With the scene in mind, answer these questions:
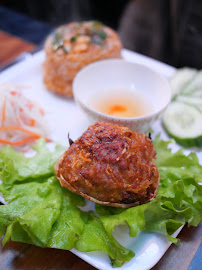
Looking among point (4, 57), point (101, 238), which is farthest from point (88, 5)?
point (101, 238)

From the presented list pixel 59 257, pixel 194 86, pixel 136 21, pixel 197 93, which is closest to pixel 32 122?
pixel 59 257

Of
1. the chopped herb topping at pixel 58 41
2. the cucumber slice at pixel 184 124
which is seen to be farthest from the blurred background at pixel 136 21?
the cucumber slice at pixel 184 124

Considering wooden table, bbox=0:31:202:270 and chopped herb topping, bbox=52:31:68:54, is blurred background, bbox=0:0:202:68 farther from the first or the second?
wooden table, bbox=0:31:202:270

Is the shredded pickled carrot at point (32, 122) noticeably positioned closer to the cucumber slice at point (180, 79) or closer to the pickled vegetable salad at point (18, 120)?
the pickled vegetable salad at point (18, 120)

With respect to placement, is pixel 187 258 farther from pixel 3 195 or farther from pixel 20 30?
pixel 20 30

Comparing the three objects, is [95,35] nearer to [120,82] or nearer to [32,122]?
[120,82]

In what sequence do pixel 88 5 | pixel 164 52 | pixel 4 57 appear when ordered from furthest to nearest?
pixel 88 5 → pixel 164 52 → pixel 4 57
